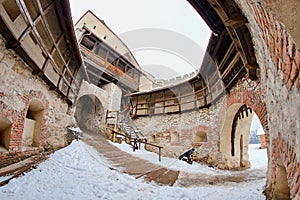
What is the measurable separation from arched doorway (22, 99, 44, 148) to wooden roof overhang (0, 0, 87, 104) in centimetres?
85

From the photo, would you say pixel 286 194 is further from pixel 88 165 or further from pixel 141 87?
pixel 141 87

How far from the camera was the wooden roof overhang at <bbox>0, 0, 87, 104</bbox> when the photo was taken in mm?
3442

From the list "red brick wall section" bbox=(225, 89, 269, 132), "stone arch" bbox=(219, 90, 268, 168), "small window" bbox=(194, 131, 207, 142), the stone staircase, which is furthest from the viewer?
the stone staircase

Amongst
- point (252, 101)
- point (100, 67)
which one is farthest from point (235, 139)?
point (100, 67)

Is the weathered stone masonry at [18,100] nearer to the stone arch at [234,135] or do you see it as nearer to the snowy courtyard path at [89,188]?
the snowy courtyard path at [89,188]

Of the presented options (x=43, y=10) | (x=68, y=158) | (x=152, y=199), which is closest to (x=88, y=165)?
(x=68, y=158)

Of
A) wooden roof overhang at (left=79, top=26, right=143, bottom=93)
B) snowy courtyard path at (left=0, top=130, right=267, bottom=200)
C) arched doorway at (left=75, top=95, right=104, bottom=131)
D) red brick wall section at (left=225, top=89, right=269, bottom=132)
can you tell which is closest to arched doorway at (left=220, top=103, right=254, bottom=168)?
red brick wall section at (left=225, top=89, right=269, bottom=132)

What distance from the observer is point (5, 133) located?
4074 mm

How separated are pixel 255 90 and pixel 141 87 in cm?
1611

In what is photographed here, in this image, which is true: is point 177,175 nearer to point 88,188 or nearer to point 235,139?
point 88,188

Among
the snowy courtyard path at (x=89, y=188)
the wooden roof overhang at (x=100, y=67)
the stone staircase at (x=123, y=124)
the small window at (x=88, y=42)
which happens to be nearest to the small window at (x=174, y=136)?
the stone staircase at (x=123, y=124)

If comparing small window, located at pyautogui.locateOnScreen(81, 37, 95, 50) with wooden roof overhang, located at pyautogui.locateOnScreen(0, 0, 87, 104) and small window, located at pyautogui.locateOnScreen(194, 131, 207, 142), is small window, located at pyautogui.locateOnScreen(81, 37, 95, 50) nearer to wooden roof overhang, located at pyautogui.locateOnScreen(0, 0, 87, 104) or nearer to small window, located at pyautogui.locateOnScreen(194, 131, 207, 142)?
wooden roof overhang, located at pyautogui.locateOnScreen(0, 0, 87, 104)

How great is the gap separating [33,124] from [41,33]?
2990 mm

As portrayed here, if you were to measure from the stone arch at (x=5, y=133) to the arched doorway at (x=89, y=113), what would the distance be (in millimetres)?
9390
